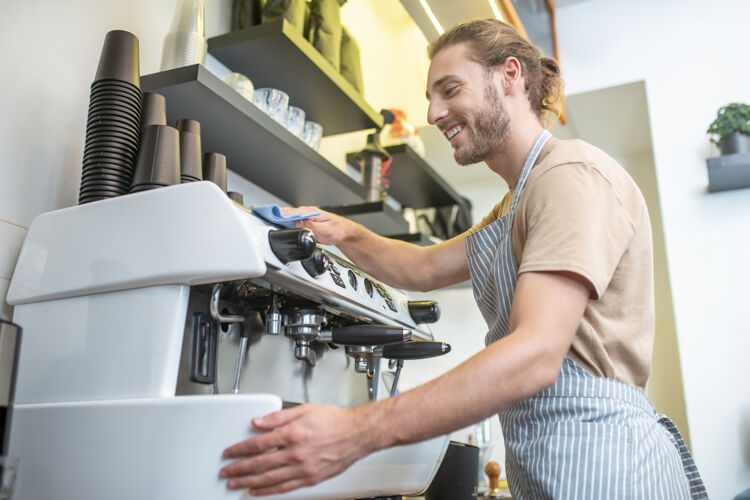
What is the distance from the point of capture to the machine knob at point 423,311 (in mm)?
1184

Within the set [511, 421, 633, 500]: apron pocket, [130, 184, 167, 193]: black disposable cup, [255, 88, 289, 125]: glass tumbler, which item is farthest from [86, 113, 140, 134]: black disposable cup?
[511, 421, 633, 500]: apron pocket

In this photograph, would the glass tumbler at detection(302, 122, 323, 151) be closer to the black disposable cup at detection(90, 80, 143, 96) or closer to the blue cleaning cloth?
the black disposable cup at detection(90, 80, 143, 96)

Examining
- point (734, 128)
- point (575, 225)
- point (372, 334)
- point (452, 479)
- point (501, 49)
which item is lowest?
point (452, 479)

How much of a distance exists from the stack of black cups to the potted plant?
187cm

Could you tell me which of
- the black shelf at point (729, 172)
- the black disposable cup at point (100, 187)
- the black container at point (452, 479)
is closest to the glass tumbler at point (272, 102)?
the black disposable cup at point (100, 187)

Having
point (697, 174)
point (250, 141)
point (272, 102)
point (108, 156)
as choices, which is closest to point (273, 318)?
point (108, 156)

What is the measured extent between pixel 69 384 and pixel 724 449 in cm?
193

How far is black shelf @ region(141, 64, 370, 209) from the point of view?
114 cm

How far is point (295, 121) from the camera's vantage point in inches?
60.0

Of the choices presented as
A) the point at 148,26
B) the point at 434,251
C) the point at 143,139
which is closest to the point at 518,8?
the point at 434,251

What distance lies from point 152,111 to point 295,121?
522mm

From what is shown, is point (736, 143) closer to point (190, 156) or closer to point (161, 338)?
point (190, 156)

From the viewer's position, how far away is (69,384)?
798 mm

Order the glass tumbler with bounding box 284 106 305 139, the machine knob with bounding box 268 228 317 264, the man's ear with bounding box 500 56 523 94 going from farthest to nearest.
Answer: the glass tumbler with bounding box 284 106 305 139 < the man's ear with bounding box 500 56 523 94 < the machine knob with bounding box 268 228 317 264
